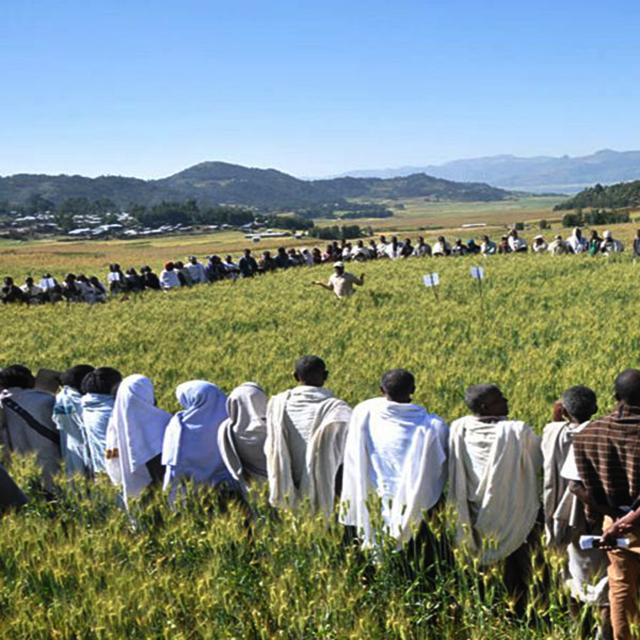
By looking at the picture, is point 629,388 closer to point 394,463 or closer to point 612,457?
point 612,457

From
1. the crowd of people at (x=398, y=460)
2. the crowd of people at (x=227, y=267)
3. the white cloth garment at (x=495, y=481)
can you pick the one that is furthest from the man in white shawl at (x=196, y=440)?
the crowd of people at (x=227, y=267)

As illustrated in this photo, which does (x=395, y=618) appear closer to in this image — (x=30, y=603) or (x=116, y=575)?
(x=116, y=575)

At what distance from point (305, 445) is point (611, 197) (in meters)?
137

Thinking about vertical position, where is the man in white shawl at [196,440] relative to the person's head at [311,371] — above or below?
below

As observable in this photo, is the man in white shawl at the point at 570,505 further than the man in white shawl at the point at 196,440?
No

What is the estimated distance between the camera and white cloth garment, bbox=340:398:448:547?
555cm

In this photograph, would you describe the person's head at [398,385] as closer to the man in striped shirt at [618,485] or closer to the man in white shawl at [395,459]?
the man in white shawl at [395,459]

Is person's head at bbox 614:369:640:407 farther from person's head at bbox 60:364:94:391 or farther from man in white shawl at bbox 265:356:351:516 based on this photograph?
person's head at bbox 60:364:94:391

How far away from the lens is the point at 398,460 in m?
5.68

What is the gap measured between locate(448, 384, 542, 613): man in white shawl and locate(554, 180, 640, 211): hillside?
121613 millimetres

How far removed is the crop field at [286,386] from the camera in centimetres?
428

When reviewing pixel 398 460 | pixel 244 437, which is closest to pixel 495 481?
pixel 398 460

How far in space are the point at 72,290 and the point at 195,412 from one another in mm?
22976

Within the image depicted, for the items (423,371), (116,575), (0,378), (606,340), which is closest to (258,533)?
(116,575)
